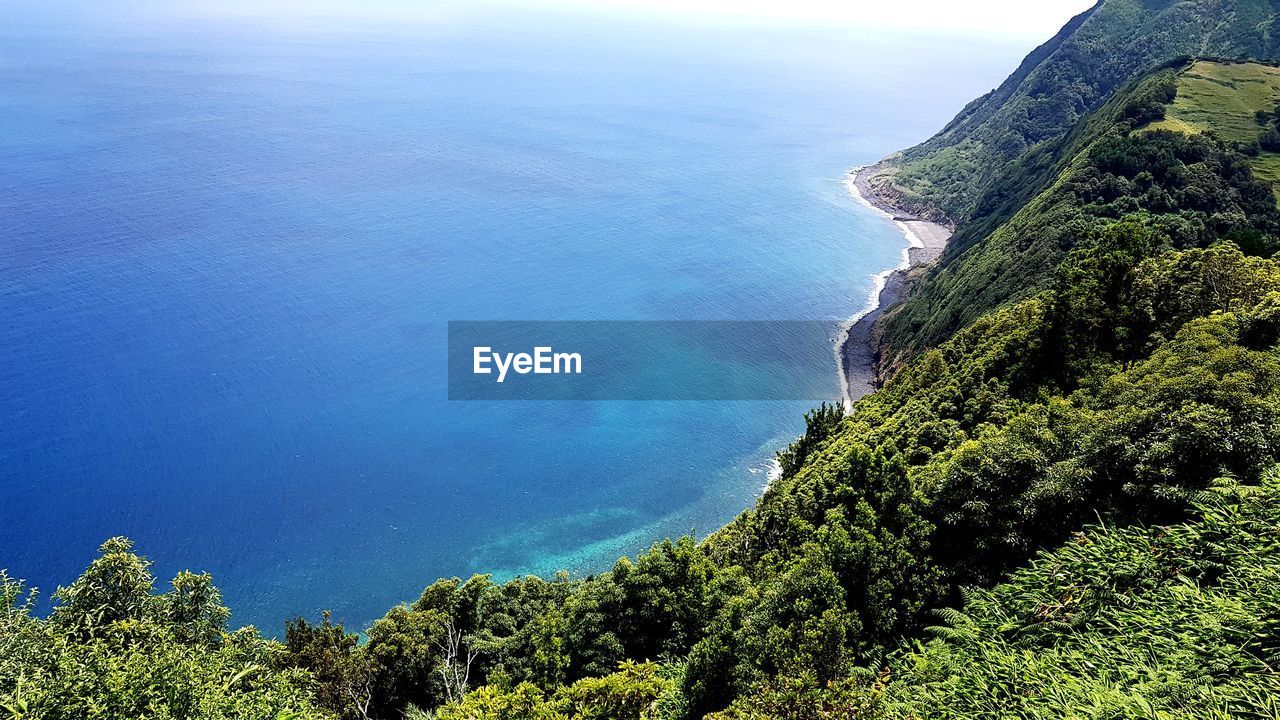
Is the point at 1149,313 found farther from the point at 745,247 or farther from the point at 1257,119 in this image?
the point at 745,247

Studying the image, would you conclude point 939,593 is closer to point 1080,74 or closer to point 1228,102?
point 1228,102

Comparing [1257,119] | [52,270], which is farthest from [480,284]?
[1257,119]

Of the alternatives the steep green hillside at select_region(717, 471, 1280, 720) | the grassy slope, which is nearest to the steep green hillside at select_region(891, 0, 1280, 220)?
the grassy slope

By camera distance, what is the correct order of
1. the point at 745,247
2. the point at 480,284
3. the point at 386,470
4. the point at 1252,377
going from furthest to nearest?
the point at 745,247 → the point at 480,284 → the point at 386,470 → the point at 1252,377

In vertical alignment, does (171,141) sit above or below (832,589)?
above

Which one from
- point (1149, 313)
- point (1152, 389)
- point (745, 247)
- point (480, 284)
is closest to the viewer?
point (1152, 389)

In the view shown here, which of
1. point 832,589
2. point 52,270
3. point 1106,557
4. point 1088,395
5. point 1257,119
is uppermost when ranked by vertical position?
point 1257,119

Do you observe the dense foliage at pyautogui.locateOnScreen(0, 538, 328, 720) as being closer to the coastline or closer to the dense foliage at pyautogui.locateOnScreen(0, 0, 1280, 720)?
the dense foliage at pyautogui.locateOnScreen(0, 0, 1280, 720)

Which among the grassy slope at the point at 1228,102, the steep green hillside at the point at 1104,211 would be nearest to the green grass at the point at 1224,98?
the grassy slope at the point at 1228,102
